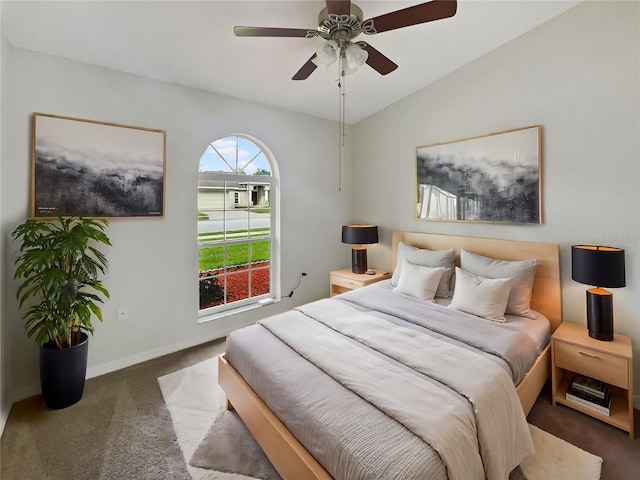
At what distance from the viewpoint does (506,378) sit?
1644 millimetres

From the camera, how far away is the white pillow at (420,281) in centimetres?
282

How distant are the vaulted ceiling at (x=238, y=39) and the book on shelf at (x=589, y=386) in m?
2.91

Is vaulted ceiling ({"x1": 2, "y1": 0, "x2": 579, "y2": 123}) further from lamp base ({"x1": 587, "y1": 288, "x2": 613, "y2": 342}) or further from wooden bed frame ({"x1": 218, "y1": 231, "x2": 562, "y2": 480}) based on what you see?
lamp base ({"x1": 587, "y1": 288, "x2": 613, "y2": 342})

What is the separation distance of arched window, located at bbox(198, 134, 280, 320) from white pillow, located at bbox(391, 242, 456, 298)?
4.96ft

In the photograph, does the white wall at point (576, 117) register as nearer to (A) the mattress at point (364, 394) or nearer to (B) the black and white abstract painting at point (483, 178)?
(B) the black and white abstract painting at point (483, 178)

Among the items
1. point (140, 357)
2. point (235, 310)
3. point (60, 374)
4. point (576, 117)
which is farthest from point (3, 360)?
point (576, 117)

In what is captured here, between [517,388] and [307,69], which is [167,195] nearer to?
[307,69]

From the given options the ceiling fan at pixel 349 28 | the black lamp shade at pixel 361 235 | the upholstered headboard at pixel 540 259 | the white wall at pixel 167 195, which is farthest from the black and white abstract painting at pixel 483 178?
the ceiling fan at pixel 349 28

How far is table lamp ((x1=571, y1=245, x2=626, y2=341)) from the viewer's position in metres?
2.07

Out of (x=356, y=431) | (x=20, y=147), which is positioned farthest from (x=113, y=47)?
(x=356, y=431)

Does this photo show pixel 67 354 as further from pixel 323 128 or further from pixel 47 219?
pixel 323 128

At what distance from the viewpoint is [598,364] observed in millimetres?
2062

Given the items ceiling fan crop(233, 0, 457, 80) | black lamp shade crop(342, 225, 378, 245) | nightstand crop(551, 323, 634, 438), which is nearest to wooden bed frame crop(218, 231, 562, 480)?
nightstand crop(551, 323, 634, 438)

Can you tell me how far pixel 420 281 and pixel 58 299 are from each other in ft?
9.33
